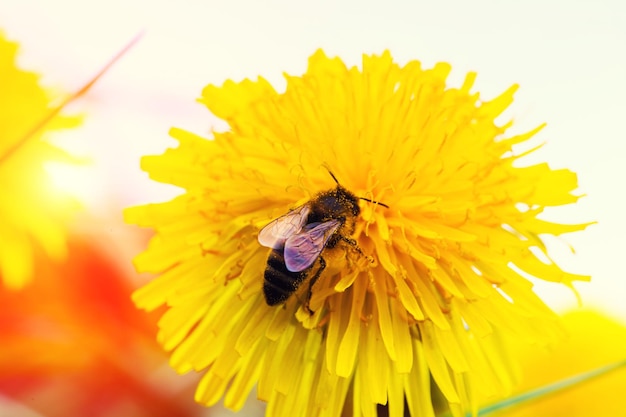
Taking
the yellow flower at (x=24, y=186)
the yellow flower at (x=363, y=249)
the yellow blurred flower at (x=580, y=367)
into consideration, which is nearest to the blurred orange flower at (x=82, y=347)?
the yellow flower at (x=24, y=186)

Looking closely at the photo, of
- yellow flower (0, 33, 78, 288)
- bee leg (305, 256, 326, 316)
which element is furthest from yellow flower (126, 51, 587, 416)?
yellow flower (0, 33, 78, 288)

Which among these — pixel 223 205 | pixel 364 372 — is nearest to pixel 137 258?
pixel 223 205

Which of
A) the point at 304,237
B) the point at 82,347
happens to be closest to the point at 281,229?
the point at 304,237

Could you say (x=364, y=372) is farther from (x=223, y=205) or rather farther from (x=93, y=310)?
(x=93, y=310)

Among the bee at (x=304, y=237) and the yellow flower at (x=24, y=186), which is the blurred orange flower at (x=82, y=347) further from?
the bee at (x=304, y=237)

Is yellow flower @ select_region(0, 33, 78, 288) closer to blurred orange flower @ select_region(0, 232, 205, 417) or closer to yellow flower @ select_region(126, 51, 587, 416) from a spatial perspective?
blurred orange flower @ select_region(0, 232, 205, 417)

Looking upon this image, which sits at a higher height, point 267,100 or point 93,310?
point 267,100

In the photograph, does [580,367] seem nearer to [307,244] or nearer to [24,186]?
[307,244]
